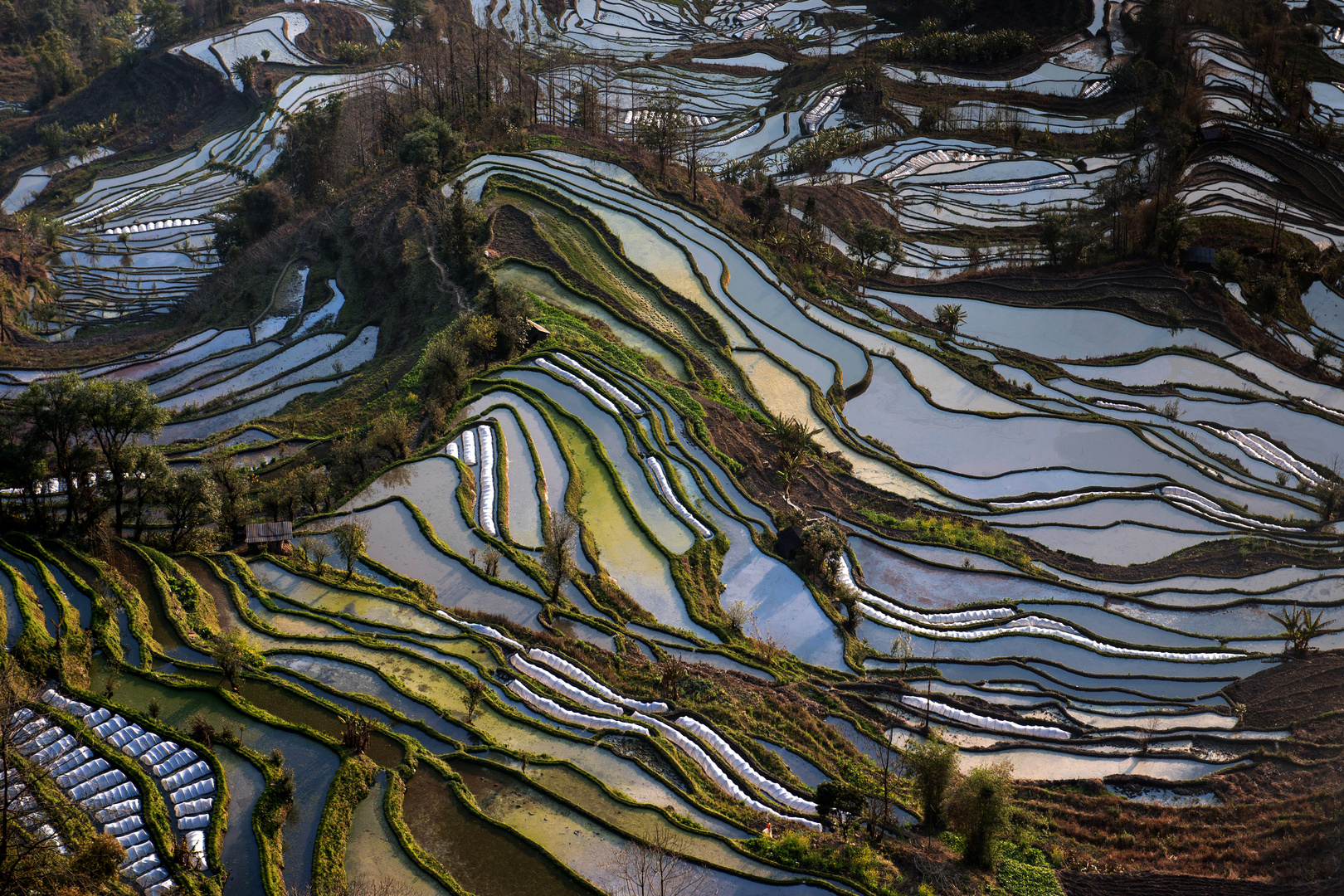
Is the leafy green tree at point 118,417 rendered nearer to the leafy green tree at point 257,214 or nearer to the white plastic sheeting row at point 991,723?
the white plastic sheeting row at point 991,723

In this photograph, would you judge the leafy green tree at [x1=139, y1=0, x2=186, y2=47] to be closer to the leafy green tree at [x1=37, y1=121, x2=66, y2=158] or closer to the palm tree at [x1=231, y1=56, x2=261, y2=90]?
the palm tree at [x1=231, y1=56, x2=261, y2=90]


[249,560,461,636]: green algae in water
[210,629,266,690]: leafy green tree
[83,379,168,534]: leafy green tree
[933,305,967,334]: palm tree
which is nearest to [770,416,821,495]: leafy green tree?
[249,560,461,636]: green algae in water

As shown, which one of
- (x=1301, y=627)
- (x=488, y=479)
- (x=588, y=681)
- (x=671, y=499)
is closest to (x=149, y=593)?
(x=488, y=479)

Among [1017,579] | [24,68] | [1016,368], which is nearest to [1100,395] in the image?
[1016,368]

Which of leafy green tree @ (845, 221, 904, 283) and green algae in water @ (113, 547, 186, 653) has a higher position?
leafy green tree @ (845, 221, 904, 283)

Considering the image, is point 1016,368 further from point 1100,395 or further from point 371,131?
point 371,131
